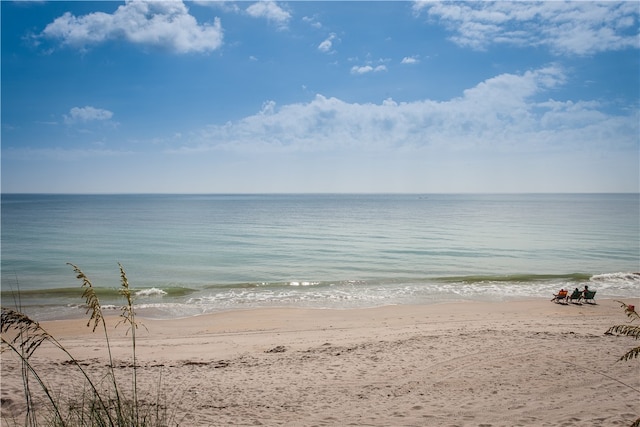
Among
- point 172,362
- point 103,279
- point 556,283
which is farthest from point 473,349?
point 103,279

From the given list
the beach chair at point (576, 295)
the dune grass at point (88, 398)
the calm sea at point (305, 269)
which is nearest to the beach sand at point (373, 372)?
the dune grass at point (88, 398)

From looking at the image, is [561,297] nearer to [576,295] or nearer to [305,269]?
[576,295]

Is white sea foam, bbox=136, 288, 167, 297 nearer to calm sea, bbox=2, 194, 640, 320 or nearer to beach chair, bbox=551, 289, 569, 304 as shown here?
calm sea, bbox=2, 194, 640, 320

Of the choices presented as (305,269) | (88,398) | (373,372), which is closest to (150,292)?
(305,269)

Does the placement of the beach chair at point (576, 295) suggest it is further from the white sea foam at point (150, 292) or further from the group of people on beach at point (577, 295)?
the white sea foam at point (150, 292)

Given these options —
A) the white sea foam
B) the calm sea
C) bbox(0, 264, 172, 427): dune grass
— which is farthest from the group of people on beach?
the white sea foam

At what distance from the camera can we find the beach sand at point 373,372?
21.4ft

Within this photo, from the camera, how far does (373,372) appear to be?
8.29 meters

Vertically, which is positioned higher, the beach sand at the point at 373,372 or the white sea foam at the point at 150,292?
the beach sand at the point at 373,372

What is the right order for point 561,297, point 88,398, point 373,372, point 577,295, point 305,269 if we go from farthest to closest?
point 305,269 < point 561,297 < point 577,295 < point 373,372 < point 88,398

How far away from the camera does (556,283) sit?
21078 millimetres

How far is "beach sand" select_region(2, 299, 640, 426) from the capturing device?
6535mm

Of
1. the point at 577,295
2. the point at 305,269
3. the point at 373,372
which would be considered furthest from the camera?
the point at 305,269

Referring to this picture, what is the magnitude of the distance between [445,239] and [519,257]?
9906 mm
